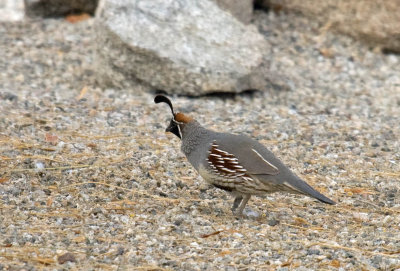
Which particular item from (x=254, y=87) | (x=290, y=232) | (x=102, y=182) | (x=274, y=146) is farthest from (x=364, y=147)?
(x=102, y=182)

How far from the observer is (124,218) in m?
4.71

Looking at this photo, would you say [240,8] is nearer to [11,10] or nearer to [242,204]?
[11,10]

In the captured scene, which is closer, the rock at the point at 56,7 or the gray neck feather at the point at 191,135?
the gray neck feather at the point at 191,135

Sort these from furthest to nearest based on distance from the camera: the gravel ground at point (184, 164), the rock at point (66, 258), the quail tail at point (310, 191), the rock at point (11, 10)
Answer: the rock at point (11, 10), the quail tail at point (310, 191), the gravel ground at point (184, 164), the rock at point (66, 258)

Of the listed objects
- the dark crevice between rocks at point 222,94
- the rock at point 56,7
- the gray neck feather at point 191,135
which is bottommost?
the rock at point 56,7

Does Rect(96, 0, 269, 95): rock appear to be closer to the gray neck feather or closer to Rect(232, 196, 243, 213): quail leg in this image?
the gray neck feather

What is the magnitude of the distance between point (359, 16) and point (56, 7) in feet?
11.0

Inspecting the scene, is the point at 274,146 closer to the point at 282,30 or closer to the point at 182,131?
the point at 182,131

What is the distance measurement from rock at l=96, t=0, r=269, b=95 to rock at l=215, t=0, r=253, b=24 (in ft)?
2.09

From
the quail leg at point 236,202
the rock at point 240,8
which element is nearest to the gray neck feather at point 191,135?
the quail leg at point 236,202

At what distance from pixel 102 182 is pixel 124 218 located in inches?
22.8

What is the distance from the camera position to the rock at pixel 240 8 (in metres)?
7.99

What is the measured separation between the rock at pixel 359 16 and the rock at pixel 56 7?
1961 millimetres

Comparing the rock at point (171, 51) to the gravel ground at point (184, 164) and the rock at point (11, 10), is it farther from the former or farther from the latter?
the rock at point (11, 10)
